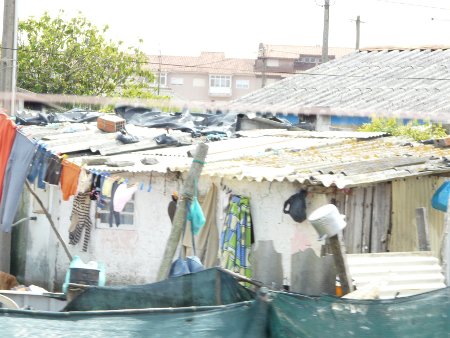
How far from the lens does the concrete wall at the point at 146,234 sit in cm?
1291

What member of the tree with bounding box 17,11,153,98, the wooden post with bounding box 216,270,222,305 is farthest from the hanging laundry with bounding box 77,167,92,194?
the tree with bounding box 17,11,153,98

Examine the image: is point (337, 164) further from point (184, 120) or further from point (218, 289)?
point (218, 289)

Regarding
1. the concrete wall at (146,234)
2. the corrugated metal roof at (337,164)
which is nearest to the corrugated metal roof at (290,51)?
the concrete wall at (146,234)

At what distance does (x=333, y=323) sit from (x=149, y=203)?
9.25 m

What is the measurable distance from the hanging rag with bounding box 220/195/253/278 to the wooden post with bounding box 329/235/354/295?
4976 mm

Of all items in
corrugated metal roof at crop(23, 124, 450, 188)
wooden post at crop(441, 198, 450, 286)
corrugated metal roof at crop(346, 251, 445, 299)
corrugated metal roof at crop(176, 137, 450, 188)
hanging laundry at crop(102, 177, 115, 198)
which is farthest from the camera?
hanging laundry at crop(102, 177, 115, 198)

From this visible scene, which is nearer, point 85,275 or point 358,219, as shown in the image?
point 85,275

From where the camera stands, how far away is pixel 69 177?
12969 millimetres

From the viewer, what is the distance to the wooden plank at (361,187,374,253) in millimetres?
12812

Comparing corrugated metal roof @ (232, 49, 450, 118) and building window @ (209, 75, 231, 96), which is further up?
building window @ (209, 75, 231, 96)

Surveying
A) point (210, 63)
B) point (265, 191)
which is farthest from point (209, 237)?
point (210, 63)

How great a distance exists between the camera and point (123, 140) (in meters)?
15.8

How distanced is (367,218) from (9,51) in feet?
22.3

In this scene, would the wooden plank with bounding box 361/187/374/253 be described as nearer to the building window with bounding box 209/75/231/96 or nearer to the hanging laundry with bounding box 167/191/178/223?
the hanging laundry with bounding box 167/191/178/223
